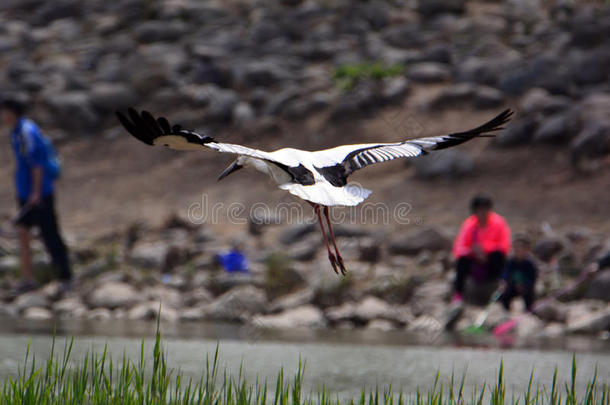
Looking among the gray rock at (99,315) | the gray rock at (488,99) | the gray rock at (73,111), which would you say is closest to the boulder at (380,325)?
the gray rock at (99,315)

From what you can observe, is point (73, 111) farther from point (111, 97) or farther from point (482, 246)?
point (482, 246)

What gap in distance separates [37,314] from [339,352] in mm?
4195

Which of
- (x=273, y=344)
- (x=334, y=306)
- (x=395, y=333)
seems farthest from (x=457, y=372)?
(x=334, y=306)

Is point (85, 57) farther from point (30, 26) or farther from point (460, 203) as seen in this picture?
point (460, 203)

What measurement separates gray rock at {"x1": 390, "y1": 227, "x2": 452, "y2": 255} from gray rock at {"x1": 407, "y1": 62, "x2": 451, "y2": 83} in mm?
8365

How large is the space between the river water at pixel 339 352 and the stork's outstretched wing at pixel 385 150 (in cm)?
184

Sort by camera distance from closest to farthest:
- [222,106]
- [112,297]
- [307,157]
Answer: [307,157], [112,297], [222,106]

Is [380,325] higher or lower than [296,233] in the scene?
lower

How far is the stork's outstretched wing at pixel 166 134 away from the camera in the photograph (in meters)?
4.26

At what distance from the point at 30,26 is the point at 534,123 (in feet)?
65.8

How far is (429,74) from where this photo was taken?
21250 millimetres

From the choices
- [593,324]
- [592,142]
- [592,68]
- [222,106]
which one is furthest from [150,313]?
[592,68]

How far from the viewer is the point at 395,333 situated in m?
10.4

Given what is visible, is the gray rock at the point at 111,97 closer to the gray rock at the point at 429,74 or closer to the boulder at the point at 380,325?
the gray rock at the point at 429,74
